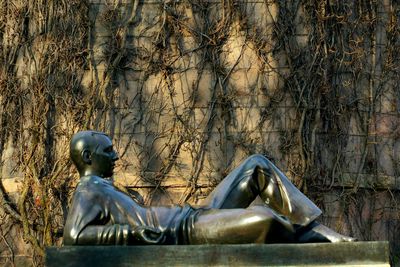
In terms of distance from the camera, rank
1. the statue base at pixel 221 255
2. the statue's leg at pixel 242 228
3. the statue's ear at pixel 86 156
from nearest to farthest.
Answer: the statue base at pixel 221 255 < the statue's leg at pixel 242 228 < the statue's ear at pixel 86 156

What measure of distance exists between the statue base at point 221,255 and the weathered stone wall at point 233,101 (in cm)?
561

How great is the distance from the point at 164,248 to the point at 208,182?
18.7 ft

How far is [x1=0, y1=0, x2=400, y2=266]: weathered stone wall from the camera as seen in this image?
1135cm

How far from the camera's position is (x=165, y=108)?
451 inches

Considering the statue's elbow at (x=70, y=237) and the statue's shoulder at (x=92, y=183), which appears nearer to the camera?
the statue's elbow at (x=70, y=237)

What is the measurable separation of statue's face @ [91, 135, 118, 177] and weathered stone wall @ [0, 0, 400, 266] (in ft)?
16.2

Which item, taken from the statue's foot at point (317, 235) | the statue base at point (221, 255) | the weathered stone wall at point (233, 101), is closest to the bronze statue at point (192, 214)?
the statue's foot at point (317, 235)

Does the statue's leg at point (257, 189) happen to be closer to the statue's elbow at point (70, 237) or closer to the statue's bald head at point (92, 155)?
the statue's bald head at point (92, 155)

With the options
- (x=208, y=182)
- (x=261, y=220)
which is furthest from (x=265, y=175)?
(x=208, y=182)

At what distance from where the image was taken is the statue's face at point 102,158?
6.20 metres

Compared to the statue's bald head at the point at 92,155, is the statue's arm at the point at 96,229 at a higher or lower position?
lower

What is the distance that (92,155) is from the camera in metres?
6.20

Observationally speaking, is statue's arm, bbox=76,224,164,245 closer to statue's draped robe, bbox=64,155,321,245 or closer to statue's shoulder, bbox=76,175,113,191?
statue's draped robe, bbox=64,155,321,245

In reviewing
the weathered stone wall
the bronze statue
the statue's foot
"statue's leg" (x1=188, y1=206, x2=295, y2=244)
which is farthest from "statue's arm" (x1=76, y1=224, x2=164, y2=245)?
the weathered stone wall
